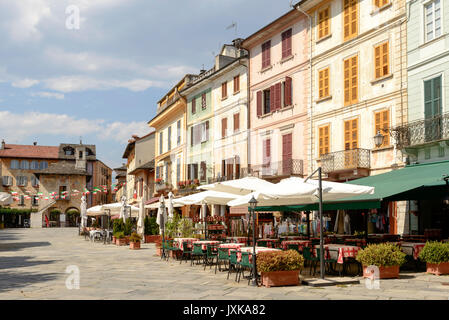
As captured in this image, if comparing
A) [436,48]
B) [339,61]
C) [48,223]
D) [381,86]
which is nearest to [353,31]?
[339,61]

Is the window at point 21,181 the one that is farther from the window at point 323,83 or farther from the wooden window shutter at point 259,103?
the window at point 323,83

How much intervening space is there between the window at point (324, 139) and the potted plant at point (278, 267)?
A: 38.4 ft

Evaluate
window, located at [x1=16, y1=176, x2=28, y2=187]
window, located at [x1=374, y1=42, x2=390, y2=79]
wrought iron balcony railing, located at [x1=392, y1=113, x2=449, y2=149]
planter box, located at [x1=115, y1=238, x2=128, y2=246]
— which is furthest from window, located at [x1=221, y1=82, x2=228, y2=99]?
window, located at [x1=16, y1=176, x2=28, y2=187]

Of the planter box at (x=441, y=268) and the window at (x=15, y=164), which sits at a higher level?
the window at (x=15, y=164)

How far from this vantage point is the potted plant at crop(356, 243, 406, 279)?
10734mm

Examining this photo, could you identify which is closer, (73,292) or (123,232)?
(73,292)

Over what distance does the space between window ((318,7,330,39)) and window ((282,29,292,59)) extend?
2.19m

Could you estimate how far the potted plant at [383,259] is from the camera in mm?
10734

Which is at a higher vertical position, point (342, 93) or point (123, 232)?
point (342, 93)

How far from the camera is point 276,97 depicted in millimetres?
24953

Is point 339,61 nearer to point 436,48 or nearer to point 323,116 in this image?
point 323,116

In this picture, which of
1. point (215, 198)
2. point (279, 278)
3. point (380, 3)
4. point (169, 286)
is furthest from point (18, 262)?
point (380, 3)

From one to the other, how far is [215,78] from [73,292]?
931 inches

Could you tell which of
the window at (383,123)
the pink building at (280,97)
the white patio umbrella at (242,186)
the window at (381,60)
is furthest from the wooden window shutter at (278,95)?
the white patio umbrella at (242,186)
